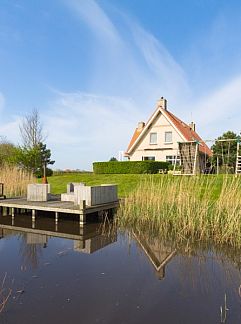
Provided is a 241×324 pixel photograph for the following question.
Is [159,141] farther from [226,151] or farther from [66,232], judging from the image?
[66,232]

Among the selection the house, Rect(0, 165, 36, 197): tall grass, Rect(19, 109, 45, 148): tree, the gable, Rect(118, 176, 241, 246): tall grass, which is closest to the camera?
Rect(118, 176, 241, 246): tall grass

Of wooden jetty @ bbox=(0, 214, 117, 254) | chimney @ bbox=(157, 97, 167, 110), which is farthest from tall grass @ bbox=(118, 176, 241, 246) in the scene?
chimney @ bbox=(157, 97, 167, 110)

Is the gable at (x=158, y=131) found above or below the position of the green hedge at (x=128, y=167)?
above

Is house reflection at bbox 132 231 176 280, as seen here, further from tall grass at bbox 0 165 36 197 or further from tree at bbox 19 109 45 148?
tree at bbox 19 109 45 148

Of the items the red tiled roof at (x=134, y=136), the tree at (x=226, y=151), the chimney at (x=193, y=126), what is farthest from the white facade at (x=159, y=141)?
the chimney at (x=193, y=126)

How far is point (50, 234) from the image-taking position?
276 inches

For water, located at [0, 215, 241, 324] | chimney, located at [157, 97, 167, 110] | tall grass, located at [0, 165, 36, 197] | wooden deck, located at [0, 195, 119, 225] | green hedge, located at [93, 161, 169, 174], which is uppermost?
chimney, located at [157, 97, 167, 110]

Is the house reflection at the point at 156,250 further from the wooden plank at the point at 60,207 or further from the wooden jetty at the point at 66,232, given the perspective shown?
the wooden plank at the point at 60,207

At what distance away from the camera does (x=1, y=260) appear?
16.7 feet

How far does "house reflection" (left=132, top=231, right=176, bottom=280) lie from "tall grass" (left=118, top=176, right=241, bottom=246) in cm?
41

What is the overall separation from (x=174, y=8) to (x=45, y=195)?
23.4 feet

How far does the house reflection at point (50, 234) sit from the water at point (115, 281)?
0.02m

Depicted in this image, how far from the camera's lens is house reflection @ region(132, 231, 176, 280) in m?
4.84

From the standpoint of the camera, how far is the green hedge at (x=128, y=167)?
1830cm
